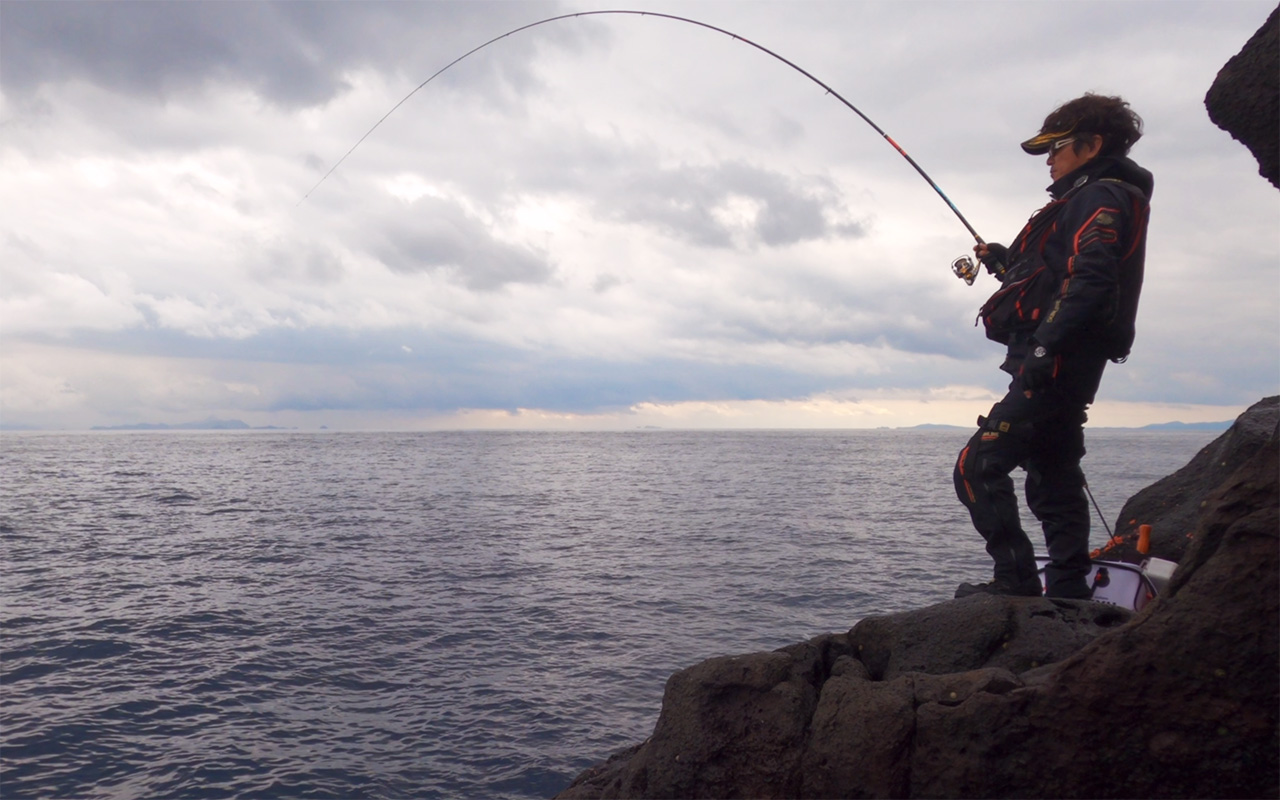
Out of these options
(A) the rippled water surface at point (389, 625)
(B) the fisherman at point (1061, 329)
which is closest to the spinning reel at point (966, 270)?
(B) the fisherman at point (1061, 329)

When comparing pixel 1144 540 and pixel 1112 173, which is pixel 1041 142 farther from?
pixel 1144 540

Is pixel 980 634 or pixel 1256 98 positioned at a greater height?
pixel 1256 98

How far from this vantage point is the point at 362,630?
11797 millimetres

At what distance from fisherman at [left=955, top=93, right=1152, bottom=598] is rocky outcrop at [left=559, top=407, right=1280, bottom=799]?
55cm

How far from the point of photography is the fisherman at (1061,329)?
4133 mm

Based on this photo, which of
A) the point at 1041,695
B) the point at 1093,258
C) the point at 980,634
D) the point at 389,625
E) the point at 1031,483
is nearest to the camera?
the point at 1041,695

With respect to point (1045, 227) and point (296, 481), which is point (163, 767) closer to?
point (1045, 227)

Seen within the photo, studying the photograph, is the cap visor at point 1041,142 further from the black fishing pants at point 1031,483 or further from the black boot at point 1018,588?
the black boot at point 1018,588

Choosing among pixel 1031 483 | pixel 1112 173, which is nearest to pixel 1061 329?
pixel 1112 173

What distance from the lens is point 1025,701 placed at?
315 cm

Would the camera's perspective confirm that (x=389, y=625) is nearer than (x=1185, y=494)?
No

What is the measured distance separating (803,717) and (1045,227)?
9.86 feet

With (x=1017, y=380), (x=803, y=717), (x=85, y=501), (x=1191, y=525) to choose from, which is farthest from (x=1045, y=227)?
(x=85, y=501)

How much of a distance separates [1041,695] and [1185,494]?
606 centimetres
